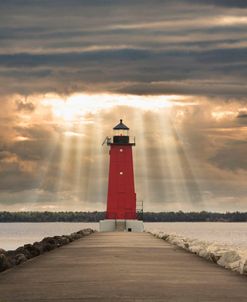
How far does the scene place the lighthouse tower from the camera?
5044 cm

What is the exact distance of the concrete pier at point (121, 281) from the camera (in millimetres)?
11078

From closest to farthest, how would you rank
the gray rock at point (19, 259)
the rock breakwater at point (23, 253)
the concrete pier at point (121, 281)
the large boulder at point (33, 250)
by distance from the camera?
the concrete pier at point (121, 281), the rock breakwater at point (23, 253), the gray rock at point (19, 259), the large boulder at point (33, 250)

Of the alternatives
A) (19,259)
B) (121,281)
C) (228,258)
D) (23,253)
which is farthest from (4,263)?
(228,258)

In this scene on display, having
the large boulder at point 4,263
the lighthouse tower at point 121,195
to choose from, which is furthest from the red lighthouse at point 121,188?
the large boulder at point 4,263

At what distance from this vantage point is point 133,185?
50.7 meters

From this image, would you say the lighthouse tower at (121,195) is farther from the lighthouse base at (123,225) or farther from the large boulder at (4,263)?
the large boulder at (4,263)

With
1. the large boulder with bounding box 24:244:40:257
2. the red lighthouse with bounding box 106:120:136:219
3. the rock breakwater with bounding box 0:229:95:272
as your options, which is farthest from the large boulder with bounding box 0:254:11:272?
the red lighthouse with bounding box 106:120:136:219

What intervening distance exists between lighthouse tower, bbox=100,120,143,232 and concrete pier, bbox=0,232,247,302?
102 ft

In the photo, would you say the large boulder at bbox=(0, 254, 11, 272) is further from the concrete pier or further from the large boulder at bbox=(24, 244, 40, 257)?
the large boulder at bbox=(24, 244, 40, 257)

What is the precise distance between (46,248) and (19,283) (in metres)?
11.7

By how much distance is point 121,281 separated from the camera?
13.2 meters

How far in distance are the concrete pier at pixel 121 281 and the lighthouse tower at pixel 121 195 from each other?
31.0 m

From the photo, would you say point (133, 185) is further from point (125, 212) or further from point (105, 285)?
point (105, 285)

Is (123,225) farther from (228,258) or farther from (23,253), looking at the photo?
(228,258)
